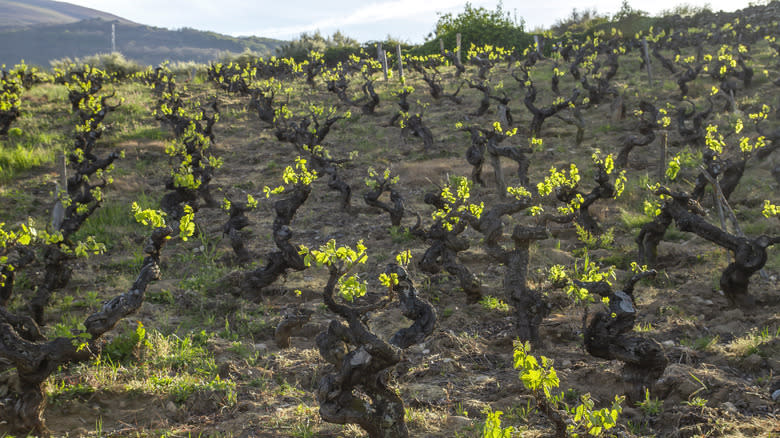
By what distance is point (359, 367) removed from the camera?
355 cm

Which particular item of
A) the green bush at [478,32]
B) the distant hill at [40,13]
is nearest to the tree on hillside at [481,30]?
the green bush at [478,32]

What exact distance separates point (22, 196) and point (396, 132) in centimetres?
1051

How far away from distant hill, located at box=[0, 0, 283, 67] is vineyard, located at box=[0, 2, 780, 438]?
206 ft

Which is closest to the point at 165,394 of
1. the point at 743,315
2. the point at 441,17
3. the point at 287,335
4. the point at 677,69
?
the point at 287,335

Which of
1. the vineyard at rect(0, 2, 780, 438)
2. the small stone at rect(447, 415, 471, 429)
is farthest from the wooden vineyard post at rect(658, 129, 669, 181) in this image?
the small stone at rect(447, 415, 471, 429)

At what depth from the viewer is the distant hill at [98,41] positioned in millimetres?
80875

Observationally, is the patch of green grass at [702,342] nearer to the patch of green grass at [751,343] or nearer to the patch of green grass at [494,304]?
the patch of green grass at [751,343]

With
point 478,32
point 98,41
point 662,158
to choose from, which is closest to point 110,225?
point 662,158

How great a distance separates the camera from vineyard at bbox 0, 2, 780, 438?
4070 mm

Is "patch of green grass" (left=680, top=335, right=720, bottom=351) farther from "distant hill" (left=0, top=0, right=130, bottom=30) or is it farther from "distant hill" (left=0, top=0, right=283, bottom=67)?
"distant hill" (left=0, top=0, right=130, bottom=30)

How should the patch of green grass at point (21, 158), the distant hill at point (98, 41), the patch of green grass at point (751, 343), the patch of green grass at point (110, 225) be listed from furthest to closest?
the distant hill at point (98, 41) → the patch of green grass at point (21, 158) → the patch of green grass at point (110, 225) → the patch of green grass at point (751, 343)

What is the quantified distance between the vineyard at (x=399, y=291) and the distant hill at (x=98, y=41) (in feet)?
206

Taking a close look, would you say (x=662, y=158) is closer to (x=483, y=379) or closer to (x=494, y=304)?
(x=494, y=304)

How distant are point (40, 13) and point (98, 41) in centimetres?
4981
